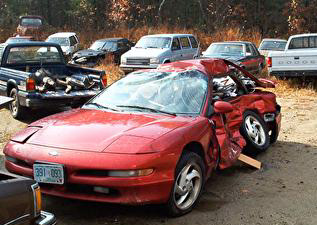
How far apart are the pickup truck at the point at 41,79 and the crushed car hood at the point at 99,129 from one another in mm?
3899

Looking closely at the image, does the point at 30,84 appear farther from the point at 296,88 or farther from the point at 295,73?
the point at 296,88

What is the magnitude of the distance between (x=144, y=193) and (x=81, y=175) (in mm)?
576

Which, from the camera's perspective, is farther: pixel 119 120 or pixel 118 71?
pixel 118 71

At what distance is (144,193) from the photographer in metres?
3.88

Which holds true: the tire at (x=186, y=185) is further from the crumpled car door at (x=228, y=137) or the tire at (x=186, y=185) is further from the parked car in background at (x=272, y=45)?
the parked car in background at (x=272, y=45)

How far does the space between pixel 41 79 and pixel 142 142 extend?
5707 mm

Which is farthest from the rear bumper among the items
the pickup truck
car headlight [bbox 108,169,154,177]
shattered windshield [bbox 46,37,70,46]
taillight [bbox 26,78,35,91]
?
shattered windshield [bbox 46,37,70,46]

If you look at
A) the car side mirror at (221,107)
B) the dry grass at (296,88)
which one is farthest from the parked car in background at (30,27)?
the car side mirror at (221,107)

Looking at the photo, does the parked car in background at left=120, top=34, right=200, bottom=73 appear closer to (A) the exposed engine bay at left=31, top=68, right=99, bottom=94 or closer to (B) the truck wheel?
(A) the exposed engine bay at left=31, top=68, right=99, bottom=94

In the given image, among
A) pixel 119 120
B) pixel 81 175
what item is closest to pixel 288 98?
pixel 119 120

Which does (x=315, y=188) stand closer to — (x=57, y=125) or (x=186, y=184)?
(x=186, y=184)

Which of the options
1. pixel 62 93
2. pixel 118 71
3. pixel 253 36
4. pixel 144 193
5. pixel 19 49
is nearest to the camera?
pixel 144 193

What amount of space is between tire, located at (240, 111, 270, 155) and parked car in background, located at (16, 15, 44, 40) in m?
26.1

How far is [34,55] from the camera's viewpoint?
34.1 feet
